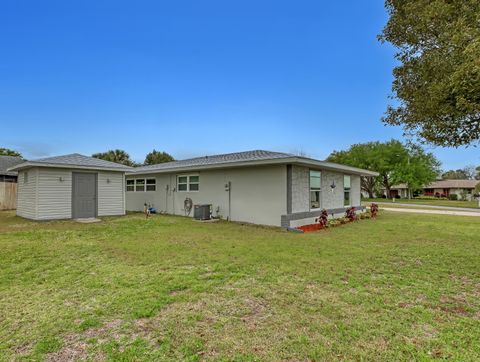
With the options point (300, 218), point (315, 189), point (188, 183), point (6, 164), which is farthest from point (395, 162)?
point (6, 164)

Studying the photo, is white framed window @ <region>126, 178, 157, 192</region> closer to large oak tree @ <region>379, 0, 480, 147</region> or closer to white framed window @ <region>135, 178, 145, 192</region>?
white framed window @ <region>135, 178, 145, 192</region>

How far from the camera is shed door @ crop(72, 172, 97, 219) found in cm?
1239

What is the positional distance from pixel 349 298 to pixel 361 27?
11.1 metres

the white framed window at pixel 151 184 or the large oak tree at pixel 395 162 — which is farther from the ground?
the large oak tree at pixel 395 162

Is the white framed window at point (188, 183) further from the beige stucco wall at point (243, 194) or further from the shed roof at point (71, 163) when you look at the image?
the shed roof at point (71, 163)

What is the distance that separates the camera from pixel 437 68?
4.59 metres

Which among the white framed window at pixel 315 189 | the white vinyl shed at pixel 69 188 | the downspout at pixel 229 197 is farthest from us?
the downspout at pixel 229 197

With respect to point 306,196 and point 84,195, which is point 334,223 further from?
point 84,195

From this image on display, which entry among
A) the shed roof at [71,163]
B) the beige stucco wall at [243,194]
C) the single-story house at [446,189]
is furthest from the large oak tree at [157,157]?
the single-story house at [446,189]

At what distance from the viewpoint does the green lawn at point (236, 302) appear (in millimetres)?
2551

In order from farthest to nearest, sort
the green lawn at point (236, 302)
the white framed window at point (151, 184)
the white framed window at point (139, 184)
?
the white framed window at point (139, 184)
the white framed window at point (151, 184)
the green lawn at point (236, 302)

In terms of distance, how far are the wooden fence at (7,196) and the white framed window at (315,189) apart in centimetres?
1789

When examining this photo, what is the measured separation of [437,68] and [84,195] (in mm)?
13386

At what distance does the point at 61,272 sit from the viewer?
4.75 metres
